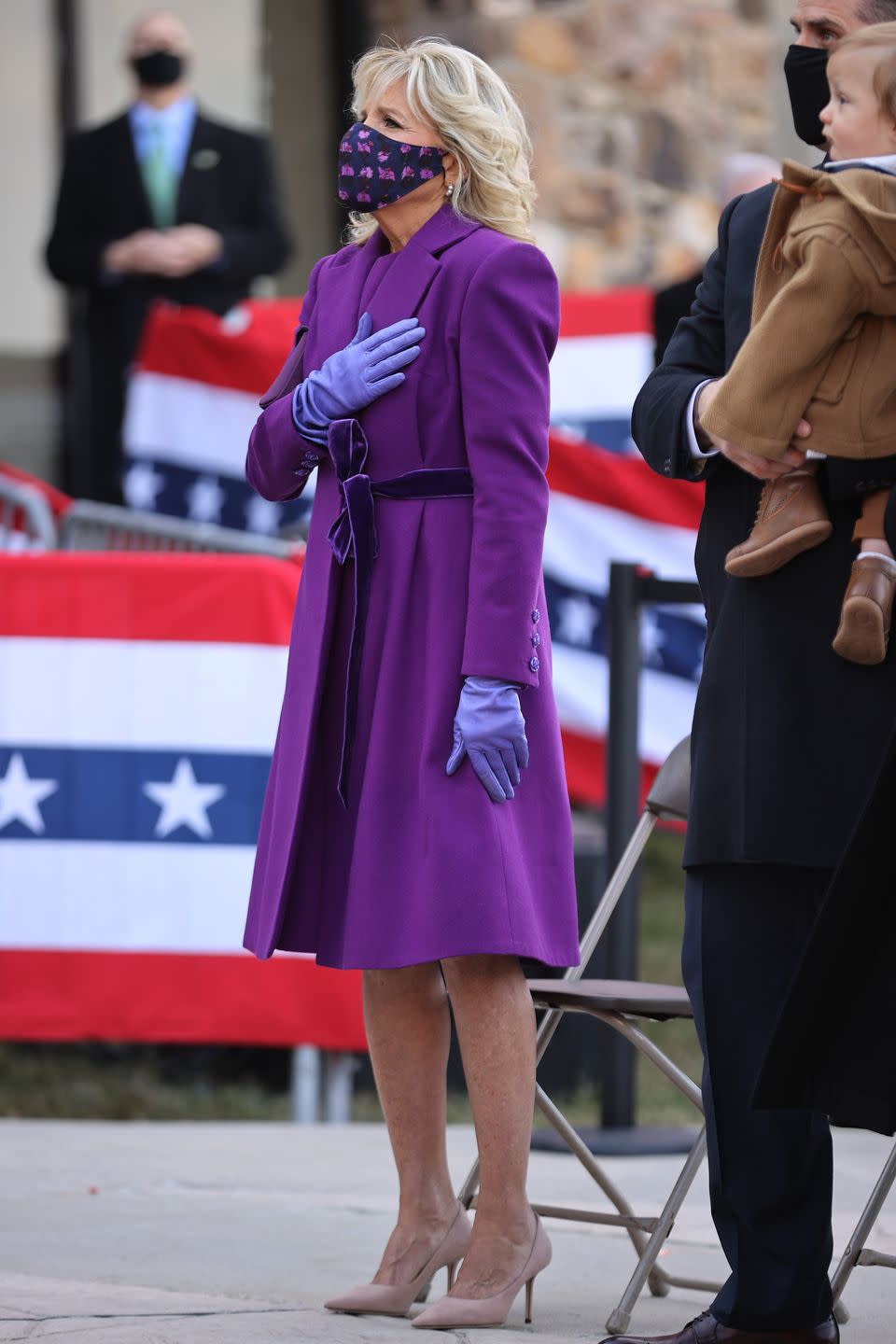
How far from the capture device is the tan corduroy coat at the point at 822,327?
2916 millimetres

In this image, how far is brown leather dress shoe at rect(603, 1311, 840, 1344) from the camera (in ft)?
10.4

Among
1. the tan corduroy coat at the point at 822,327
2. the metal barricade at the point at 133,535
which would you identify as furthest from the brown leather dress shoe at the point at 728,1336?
the metal barricade at the point at 133,535

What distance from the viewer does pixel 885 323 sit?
2.99m

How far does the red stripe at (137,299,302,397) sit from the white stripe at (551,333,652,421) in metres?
1.06

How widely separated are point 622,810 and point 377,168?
2244 mm

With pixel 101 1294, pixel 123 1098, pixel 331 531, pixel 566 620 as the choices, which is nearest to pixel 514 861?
pixel 331 531

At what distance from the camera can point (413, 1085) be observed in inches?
144

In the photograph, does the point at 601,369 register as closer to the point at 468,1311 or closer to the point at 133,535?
the point at 133,535

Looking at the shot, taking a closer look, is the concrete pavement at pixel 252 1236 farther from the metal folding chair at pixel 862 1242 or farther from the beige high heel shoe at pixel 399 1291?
the metal folding chair at pixel 862 1242

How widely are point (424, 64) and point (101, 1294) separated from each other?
2085 mm

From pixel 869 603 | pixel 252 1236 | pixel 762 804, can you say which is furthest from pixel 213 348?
pixel 869 603

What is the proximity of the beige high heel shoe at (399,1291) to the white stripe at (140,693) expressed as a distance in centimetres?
224

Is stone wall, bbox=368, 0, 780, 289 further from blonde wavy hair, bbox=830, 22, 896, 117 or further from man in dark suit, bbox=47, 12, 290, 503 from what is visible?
blonde wavy hair, bbox=830, 22, 896, 117

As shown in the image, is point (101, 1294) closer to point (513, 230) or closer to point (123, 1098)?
point (513, 230)
